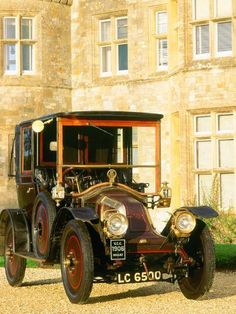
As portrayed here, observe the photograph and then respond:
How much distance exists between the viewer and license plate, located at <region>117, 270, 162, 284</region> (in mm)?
8406

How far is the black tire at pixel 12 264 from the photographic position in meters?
10.4

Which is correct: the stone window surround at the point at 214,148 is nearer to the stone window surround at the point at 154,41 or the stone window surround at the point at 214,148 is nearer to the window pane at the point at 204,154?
the window pane at the point at 204,154

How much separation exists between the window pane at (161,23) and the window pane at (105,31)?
4.91 feet

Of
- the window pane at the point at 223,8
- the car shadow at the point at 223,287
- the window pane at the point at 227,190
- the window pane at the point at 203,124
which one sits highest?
the window pane at the point at 223,8

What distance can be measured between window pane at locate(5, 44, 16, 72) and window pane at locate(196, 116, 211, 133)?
532 cm

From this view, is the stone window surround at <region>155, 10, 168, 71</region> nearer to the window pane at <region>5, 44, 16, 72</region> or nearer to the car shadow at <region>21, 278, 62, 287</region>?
the window pane at <region>5, 44, 16, 72</region>

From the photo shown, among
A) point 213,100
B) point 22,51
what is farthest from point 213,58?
point 22,51

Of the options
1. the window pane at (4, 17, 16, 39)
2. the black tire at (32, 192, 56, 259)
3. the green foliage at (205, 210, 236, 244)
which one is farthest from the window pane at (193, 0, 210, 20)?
the black tire at (32, 192, 56, 259)

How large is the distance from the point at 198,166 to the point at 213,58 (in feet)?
7.76

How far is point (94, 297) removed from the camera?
9.23 meters

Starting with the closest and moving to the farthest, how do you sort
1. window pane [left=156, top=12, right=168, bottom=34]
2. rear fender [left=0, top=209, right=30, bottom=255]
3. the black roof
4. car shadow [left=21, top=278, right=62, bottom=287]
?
the black roof
rear fender [left=0, top=209, right=30, bottom=255]
car shadow [left=21, top=278, right=62, bottom=287]
window pane [left=156, top=12, right=168, bottom=34]

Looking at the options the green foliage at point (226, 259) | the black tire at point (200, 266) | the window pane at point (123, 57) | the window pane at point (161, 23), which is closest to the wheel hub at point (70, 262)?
the black tire at point (200, 266)

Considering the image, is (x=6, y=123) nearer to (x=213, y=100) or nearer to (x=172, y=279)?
(x=213, y=100)

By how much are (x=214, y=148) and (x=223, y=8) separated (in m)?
3.03
